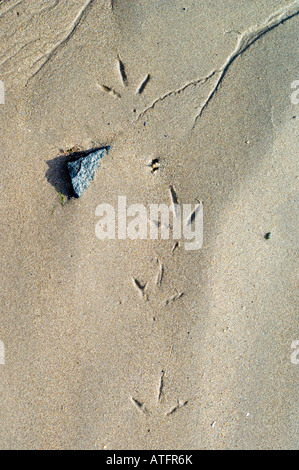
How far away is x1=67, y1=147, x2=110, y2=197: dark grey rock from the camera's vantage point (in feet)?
8.55

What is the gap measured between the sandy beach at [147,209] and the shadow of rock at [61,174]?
0.06ft

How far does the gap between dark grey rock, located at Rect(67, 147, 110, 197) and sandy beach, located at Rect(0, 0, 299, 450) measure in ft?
0.16

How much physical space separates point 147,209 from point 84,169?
59 cm

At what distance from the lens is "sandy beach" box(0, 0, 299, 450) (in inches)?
104

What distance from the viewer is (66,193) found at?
266cm

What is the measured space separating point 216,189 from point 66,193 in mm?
1225

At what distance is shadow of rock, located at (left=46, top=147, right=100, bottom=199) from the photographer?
8.70 ft

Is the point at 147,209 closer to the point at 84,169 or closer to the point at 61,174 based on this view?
the point at 84,169

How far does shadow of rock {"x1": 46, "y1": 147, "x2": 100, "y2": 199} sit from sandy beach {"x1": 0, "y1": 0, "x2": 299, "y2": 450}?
0.02 m

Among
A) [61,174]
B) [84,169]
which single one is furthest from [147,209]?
[61,174]

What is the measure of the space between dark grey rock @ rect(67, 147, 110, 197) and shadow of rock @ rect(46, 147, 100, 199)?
5 cm

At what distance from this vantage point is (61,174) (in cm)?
265
